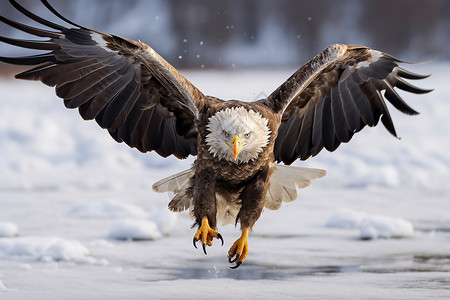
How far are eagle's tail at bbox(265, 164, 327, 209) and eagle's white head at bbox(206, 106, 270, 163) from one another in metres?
0.88

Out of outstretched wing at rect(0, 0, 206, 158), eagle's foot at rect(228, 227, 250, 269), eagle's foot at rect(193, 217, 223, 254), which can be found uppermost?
outstretched wing at rect(0, 0, 206, 158)

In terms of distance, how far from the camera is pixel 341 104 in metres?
5.65

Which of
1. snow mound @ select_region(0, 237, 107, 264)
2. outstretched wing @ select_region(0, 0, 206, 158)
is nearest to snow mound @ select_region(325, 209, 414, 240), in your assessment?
outstretched wing @ select_region(0, 0, 206, 158)

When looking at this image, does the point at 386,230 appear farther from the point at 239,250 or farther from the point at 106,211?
the point at 106,211

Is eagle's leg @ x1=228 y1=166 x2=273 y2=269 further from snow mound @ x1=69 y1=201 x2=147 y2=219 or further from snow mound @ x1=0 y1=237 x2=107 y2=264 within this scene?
snow mound @ x1=69 y1=201 x2=147 y2=219

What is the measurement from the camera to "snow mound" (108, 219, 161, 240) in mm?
6355

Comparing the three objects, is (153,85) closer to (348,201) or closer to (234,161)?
(234,161)

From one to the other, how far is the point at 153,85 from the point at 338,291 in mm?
1886

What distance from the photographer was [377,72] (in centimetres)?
551

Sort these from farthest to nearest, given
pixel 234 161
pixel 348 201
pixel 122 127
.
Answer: pixel 348 201
pixel 122 127
pixel 234 161

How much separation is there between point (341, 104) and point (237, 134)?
1.39 m

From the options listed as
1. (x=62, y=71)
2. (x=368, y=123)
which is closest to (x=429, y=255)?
(x=368, y=123)

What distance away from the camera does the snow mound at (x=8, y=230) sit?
630cm

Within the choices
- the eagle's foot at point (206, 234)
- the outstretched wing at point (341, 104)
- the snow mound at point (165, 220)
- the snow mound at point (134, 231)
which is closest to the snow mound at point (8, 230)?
the snow mound at point (134, 231)
